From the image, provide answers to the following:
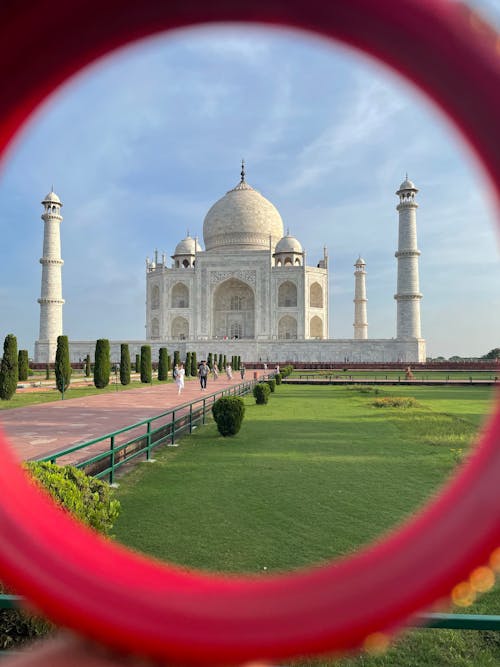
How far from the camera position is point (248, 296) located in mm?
39656

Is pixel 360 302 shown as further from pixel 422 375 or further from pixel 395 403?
pixel 395 403

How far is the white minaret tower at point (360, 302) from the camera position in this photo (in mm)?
40312

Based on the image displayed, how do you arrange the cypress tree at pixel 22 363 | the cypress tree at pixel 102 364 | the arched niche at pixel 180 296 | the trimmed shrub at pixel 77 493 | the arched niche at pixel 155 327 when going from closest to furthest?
the trimmed shrub at pixel 77 493 → the cypress tree at pixel 102 364 → the cypress tree at pixel 22 363 → the arched niche at pixel 180 296 → the arched niche at pixel 155 327

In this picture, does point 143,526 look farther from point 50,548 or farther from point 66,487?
point 50,548

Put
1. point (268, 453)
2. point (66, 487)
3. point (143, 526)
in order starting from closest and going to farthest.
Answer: point (66, 487)
point (143, 526)
point (268, 453)

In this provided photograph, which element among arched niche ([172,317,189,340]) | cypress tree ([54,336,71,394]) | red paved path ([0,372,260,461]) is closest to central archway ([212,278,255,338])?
arched niche ([172,317,189,340])

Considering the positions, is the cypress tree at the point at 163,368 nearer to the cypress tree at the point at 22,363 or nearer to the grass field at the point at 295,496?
the cypress tree at the point at 22,363

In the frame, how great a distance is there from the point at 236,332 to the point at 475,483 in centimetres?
3864

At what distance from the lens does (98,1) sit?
23.0 inches

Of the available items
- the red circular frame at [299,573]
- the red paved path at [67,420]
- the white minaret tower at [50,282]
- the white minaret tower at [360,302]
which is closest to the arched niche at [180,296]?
the white minaret tower at [50,282]

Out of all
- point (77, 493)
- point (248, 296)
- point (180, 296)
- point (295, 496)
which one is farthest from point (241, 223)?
point (77, 493)

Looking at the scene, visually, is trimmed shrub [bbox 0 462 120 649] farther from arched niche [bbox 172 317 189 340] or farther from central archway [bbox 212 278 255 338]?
arched niche [bbox 172 317 189 340]

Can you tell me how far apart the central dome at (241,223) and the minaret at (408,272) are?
1166cm

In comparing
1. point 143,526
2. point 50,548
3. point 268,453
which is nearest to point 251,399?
point 268,453
